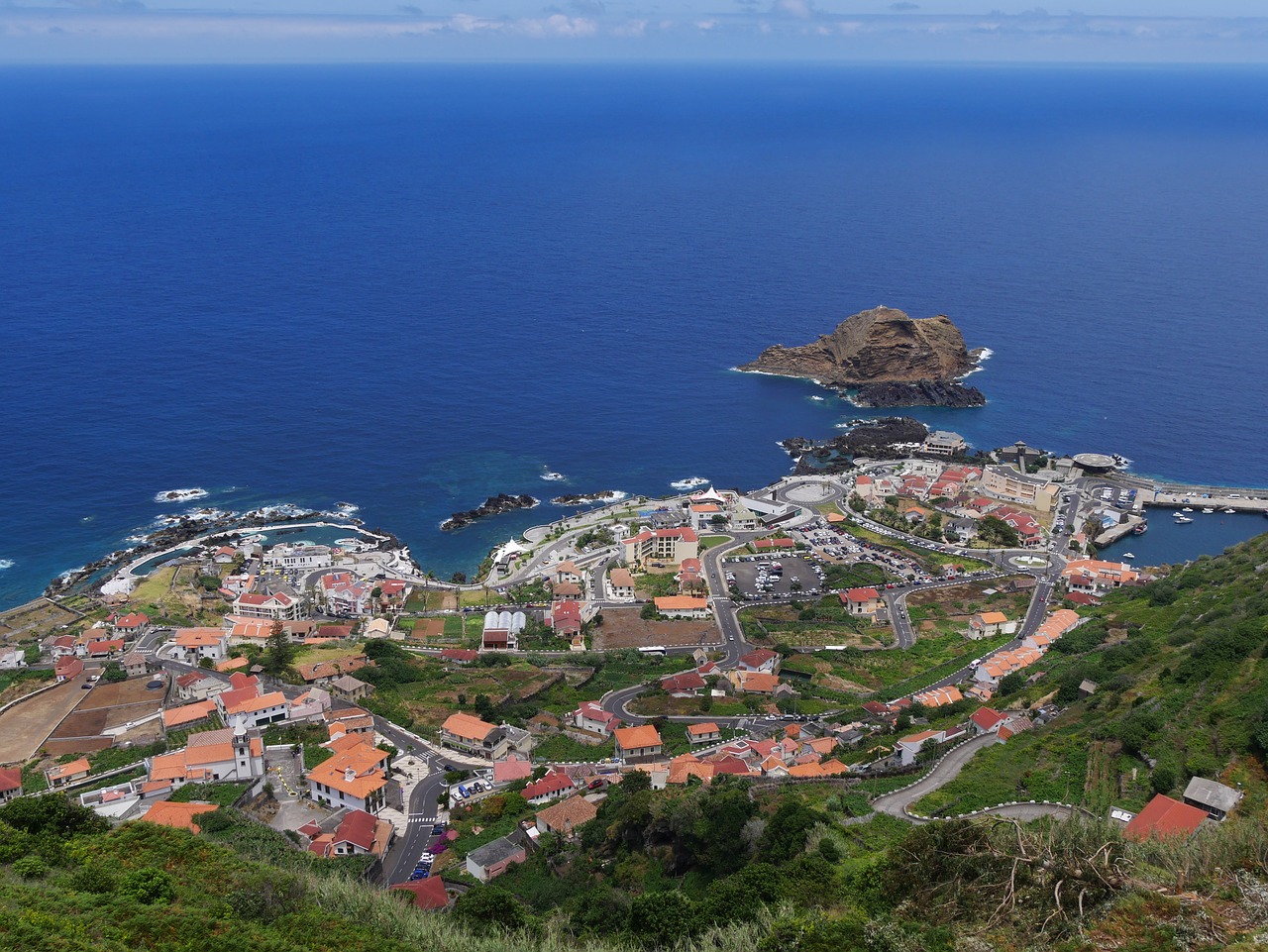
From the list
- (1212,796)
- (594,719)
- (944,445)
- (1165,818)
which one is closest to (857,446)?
(944,445)

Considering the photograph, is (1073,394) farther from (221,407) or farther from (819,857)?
(819,857)

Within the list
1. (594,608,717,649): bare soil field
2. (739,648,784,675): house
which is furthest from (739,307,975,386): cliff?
(739,648,784,675): house

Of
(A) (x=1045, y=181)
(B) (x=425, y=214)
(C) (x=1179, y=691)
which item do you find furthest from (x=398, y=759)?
(A) (x=1045, y=181)

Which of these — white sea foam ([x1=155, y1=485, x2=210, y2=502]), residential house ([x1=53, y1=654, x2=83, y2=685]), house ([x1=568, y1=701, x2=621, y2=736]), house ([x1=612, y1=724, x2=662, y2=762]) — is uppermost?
house ([x1=612, y1=724, x2=662, y2=762])

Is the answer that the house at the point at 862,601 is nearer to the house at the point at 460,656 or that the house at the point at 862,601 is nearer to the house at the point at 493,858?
the house at the point at 460,656

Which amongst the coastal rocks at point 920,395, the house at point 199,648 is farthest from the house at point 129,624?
the coastal rocks at point 920,395

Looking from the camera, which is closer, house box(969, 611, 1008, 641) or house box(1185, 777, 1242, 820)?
house box(1185, 777, 1242, 820)

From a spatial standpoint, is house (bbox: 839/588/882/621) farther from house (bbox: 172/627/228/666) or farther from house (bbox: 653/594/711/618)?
house (bbox: 172/627/228/666)
